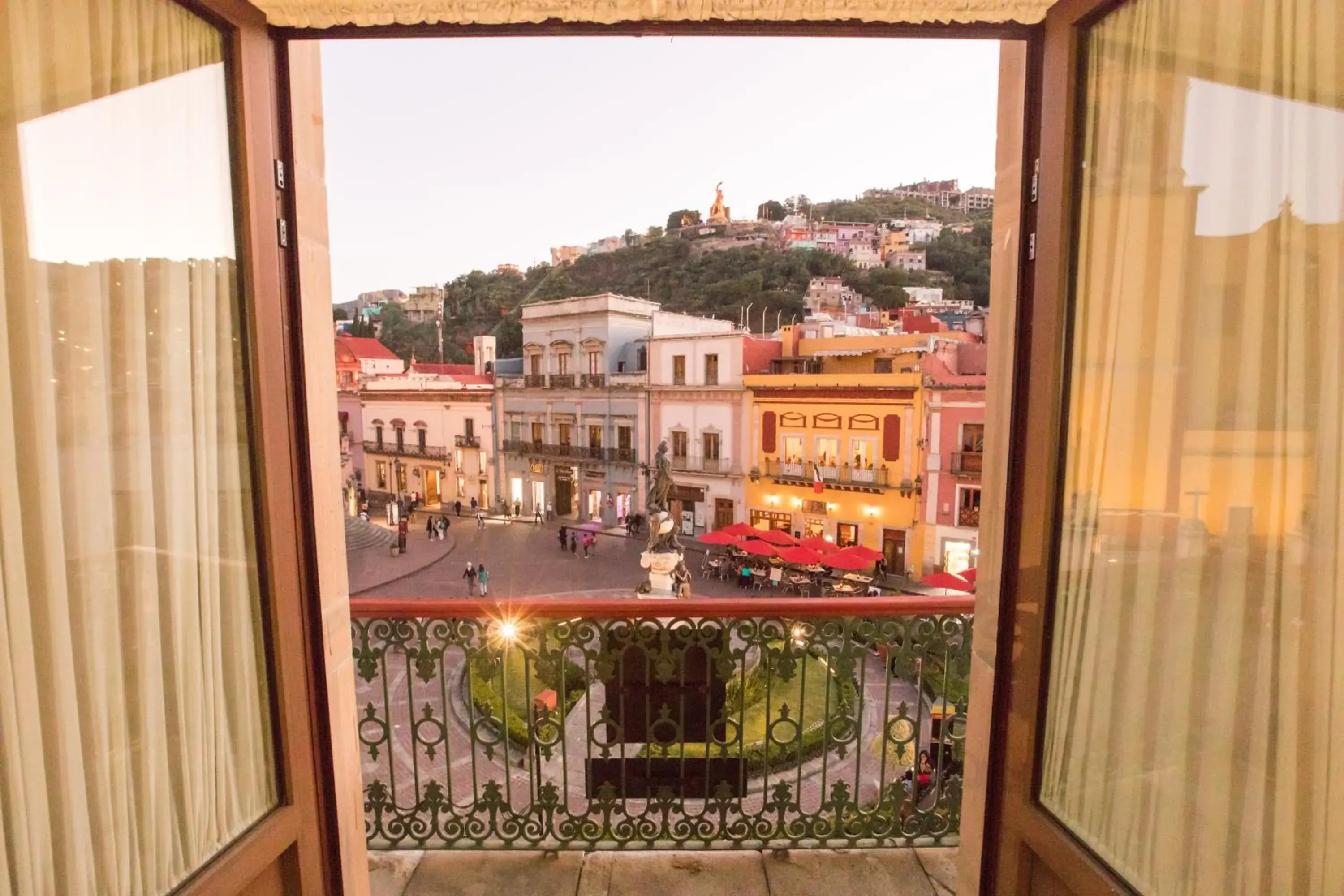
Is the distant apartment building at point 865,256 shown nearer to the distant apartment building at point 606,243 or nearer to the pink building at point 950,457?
the distant apartment building at point 606,243

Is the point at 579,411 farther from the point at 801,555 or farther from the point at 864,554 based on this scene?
the point at 864,554

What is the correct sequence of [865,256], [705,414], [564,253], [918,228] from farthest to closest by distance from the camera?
1. [918,228]
2. [564,253]
3. [865,256]
4. [705,414]

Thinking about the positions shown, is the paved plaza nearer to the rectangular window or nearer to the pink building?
the rectangular window

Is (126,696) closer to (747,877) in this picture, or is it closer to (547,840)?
(547,840)

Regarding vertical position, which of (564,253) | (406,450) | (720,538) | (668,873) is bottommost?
(720,538)

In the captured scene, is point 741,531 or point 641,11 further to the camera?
point 741,531

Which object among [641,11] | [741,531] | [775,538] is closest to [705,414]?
[741,531]
